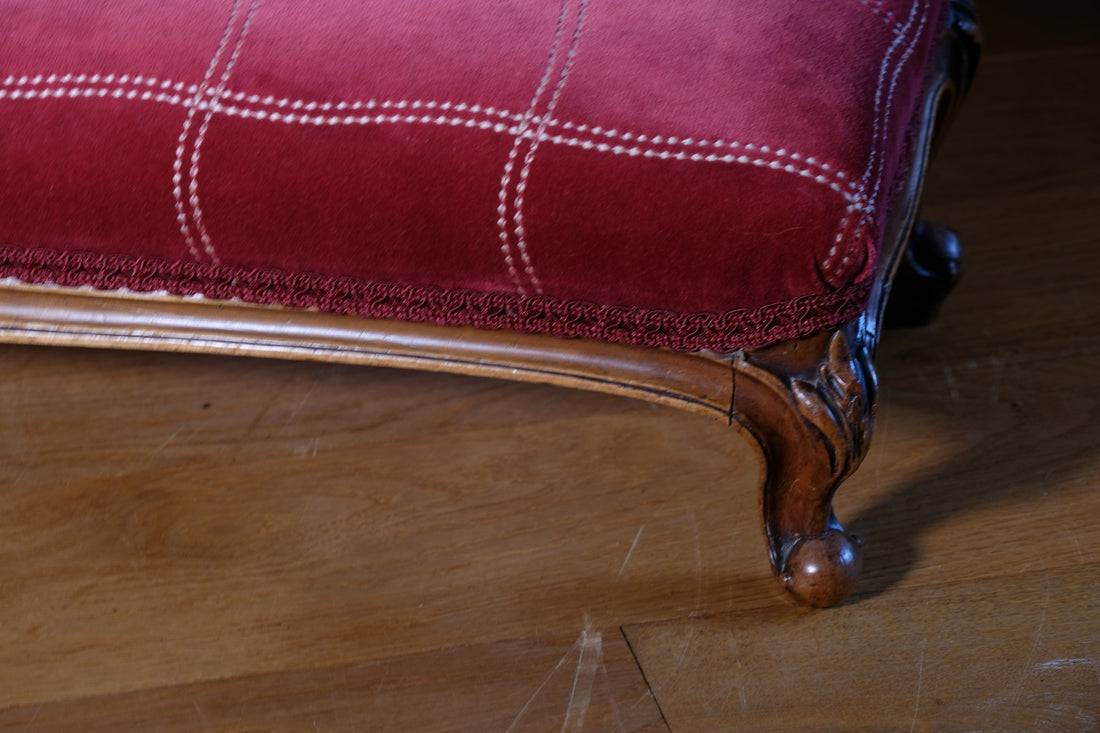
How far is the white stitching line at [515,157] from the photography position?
0.55 m

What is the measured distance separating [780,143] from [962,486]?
32cm

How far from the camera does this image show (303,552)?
710mm

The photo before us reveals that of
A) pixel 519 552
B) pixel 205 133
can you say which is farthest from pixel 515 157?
pixel 519 552

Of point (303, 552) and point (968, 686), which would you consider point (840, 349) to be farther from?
point (303, 552)

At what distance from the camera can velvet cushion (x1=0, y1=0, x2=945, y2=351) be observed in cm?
54

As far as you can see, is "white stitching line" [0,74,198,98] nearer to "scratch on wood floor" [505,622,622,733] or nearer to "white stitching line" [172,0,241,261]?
"white stitching line" [172,0,241,261]

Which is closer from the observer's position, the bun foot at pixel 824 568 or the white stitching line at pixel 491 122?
the white stitching line at pixel 491 122

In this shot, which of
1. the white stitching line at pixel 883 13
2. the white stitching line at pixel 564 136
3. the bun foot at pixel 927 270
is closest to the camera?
the white stitching line at pixel 564 136

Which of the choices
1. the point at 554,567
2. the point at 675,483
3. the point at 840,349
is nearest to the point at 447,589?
the point at 554,567

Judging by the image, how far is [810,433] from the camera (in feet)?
1.97

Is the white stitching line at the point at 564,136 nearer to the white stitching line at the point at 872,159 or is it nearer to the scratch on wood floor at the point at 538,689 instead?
the white stitching line at the point at 872,159

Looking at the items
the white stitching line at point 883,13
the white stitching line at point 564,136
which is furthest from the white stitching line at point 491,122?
the white stitching line at point 883,13

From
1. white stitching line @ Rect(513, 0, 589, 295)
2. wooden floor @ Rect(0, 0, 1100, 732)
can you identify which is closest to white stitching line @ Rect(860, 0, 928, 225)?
white stitching line @ Rect(513, 0, 589, 295)

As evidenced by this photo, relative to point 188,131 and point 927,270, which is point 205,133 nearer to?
point 188,131
